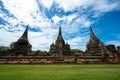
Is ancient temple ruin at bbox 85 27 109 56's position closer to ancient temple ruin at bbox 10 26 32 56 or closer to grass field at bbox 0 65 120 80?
ancient temple ruin at bbox 10 26 32 56

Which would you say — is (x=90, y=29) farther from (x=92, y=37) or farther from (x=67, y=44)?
(x=67, y=44)

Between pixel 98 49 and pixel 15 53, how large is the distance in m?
28.3

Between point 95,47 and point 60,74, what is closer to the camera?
point 60,74

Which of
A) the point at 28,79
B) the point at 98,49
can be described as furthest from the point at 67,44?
the point at 28,79

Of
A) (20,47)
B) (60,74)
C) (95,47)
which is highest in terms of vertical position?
(20,47)

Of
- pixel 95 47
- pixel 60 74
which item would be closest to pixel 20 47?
pixel 95 47

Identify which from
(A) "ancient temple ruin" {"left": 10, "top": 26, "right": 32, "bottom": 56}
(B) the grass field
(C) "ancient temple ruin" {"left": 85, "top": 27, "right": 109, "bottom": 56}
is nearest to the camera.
→ (B) the grass field

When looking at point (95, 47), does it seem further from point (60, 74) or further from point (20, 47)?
point (60, 74)

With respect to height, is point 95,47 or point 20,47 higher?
point 20,47

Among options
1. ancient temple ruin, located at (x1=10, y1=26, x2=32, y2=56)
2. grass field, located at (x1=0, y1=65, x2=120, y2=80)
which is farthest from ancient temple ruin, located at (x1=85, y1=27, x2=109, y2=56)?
grass field, located at (x1=0, y1=65, x2=120, y2=80)

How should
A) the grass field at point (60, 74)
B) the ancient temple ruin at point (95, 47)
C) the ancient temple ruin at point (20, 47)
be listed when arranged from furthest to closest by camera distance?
the ancient temple ruin at point (20, 47) → the ancient temple ruin at point (95, 47) → the grass field at point (60, 74)

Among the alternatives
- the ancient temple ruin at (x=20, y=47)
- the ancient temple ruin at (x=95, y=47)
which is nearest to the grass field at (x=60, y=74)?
the ancient temple ruin at (x=95, y=47)

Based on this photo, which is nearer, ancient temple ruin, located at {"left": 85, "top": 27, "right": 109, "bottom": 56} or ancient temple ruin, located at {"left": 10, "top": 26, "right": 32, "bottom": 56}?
ancient temple ruin, located at {"left": 85, "top": 27, "right": 109, "bottom": 56}

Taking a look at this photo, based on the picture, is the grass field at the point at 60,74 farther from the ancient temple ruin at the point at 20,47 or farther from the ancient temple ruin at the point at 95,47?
the ancient temple ruin at the point at 20,47
